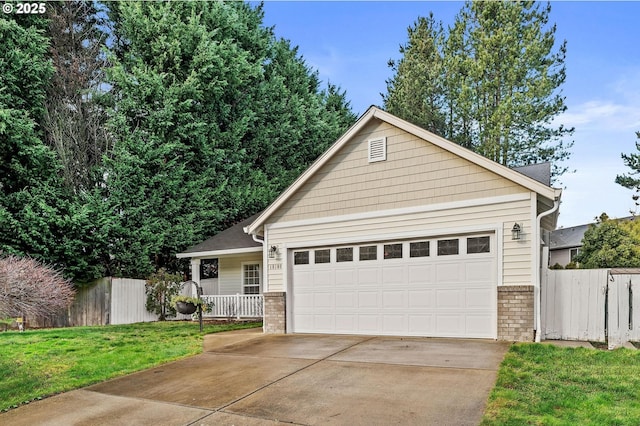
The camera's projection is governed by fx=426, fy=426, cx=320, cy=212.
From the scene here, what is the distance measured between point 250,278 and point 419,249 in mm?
7776

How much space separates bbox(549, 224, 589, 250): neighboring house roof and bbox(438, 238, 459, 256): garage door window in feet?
66.0

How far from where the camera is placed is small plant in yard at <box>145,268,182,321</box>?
14.9 m

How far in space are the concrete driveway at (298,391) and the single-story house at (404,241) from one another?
3.87ft

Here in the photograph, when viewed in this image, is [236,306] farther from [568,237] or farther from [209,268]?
[568,237]

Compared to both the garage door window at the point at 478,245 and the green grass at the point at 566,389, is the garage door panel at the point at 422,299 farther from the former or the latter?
the green grass at the point at 566,389

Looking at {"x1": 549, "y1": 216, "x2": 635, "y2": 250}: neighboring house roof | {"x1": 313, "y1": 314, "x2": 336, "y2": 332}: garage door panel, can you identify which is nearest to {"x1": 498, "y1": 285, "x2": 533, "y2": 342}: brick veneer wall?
{"x1": 313, "y1": 314, "x2": 336, "y2": 332}: garage door panel

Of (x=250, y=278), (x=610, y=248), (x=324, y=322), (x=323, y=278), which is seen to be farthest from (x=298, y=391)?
(x=610, y=248)

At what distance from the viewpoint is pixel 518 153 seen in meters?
24.3

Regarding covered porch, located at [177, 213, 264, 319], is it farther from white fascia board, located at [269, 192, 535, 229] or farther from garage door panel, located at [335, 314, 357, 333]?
garage door panel, located at [335, 314, 357, 333]

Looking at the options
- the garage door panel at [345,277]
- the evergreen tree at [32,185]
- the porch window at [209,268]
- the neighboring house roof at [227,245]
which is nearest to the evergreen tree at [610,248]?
the garage door panel at [345,277]

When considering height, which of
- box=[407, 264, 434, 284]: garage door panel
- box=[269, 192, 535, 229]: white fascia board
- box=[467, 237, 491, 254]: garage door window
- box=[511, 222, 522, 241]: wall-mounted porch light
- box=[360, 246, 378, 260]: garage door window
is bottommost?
box=[407, 264, 434, 284]: garage door panel

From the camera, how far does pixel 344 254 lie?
10.5 meters

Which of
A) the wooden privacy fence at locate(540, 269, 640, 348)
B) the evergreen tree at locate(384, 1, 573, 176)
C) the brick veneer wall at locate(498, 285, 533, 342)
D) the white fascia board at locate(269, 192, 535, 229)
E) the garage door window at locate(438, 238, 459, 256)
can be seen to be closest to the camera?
the wooden privacy fence at locate(540, 269, 640, 348)

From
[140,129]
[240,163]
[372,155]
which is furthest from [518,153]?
[140,129]
